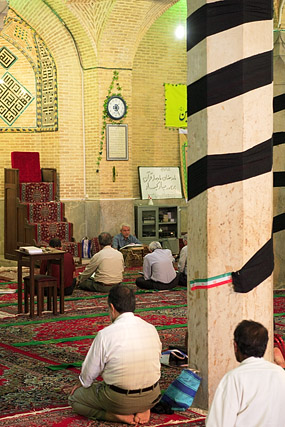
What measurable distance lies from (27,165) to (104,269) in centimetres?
455

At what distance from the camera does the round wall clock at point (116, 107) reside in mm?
15336

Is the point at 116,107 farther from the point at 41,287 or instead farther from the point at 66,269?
the point at 41,287

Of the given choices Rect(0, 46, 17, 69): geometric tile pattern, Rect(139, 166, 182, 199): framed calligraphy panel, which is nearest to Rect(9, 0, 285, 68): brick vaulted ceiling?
Rect(0, 46, 17, 69): geometric tile pattern

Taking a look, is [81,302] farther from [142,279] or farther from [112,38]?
[112,38]

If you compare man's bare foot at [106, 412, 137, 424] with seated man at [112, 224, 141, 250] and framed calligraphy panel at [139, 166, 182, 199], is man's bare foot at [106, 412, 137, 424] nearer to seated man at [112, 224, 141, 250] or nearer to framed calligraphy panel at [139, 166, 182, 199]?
seated man at [112, 224, 141, 250]

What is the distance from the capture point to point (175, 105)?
669 inches

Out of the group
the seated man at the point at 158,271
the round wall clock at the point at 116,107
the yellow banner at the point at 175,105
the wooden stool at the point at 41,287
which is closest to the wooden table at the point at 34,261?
the wooden stool at the point at 41,287

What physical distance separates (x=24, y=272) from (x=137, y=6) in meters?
5.47

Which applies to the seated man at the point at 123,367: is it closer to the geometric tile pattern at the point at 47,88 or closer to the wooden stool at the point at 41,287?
the wooden stool at the point at 41,287

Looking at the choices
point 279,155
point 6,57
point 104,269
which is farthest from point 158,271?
point 6,57

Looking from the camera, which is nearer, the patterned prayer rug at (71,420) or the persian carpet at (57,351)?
the patterned prayer rug at (71,420)

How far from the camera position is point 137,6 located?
1497 cm

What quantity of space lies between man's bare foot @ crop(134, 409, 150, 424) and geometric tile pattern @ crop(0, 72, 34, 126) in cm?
1068

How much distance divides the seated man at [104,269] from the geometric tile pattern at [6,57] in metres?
5.59
